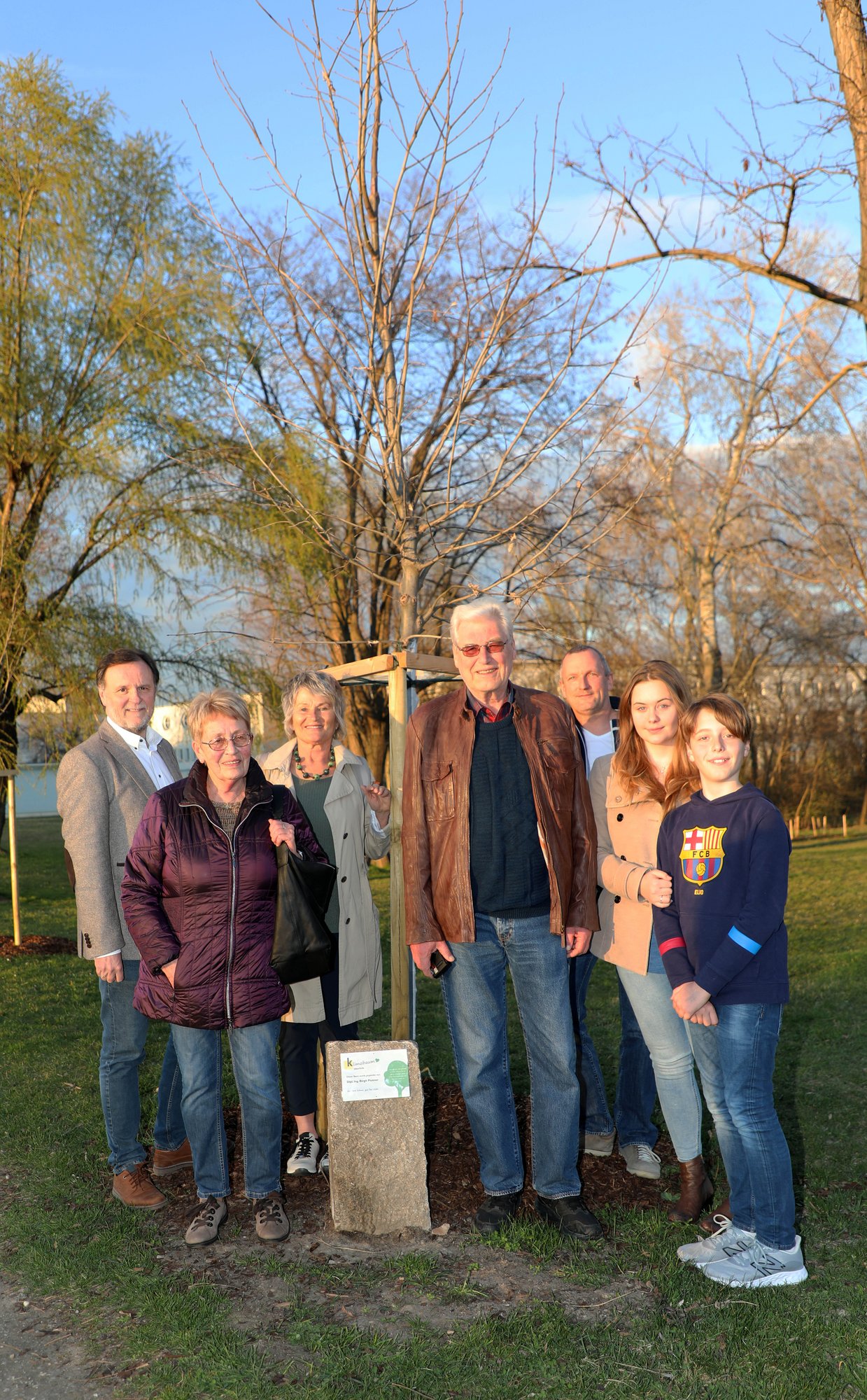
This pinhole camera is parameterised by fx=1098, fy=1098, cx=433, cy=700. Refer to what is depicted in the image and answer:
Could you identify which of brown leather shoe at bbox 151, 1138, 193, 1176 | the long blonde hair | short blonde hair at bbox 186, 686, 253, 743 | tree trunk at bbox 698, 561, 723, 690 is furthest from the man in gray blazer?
tree trunk at bbox 698, 561, 723, 690

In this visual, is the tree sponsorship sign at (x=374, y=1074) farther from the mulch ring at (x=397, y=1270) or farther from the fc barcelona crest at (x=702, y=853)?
the fc barcelona crest at (x=702, y=853)

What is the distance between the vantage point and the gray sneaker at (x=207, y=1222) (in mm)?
3971

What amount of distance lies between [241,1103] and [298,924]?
2.41 feet

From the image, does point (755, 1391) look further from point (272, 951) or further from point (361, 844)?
point (361, 844)

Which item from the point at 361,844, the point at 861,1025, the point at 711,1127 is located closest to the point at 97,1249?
the point at 361,844

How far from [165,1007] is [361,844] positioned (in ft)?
3.44

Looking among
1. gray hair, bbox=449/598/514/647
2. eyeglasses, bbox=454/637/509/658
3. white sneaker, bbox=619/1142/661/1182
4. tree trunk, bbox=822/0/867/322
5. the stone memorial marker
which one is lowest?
white sneaker, bbox=619/1142/661/1182

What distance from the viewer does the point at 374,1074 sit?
4.10 m

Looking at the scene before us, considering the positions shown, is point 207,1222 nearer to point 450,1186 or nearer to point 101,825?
point 450,1186

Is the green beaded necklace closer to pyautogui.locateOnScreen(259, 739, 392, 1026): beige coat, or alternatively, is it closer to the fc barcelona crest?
pyautogui.locateOnScreen(259, 739, 392, 1026): beige coat

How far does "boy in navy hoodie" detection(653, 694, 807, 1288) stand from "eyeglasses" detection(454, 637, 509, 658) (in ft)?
2.29

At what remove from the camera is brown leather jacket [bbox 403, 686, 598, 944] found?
3877 mm

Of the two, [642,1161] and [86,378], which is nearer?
[642,1161]

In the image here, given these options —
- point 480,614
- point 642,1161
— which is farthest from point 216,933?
point 642,1161
